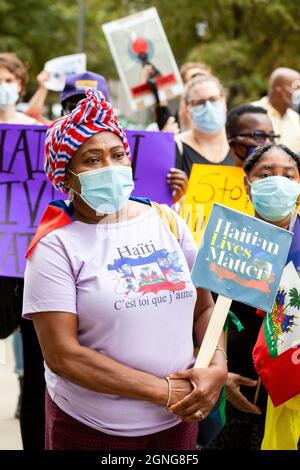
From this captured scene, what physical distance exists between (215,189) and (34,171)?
0.98 metres

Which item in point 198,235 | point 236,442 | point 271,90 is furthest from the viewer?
point 271,90

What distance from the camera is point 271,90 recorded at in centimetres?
619

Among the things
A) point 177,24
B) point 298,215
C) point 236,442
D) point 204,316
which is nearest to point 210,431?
point 236,442

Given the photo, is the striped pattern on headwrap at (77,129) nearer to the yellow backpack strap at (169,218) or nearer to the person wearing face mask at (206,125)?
the yellow backpack strap at (169,218)

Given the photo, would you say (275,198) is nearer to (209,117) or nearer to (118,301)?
(118,301)

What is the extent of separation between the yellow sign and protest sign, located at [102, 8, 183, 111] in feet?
5.46

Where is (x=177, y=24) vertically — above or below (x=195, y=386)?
above

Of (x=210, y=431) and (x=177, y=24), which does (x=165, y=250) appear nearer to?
(x=210, y=431)

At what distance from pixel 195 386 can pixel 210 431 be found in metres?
0.72

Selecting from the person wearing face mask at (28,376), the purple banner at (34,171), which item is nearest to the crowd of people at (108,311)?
the person wearing face mask at (28,376)

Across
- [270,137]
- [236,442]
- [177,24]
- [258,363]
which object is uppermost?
[177,24]

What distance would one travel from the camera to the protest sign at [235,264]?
2633 millimetres

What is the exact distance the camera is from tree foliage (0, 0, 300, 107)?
17.8m

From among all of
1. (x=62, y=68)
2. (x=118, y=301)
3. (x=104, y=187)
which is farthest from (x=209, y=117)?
(x=118, y=301)
